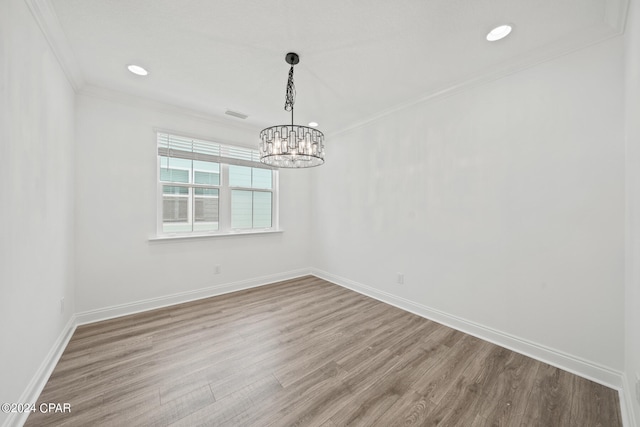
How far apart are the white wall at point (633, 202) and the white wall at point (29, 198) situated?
3.54 metres

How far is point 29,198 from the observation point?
1.62m

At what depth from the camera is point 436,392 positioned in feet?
5.74

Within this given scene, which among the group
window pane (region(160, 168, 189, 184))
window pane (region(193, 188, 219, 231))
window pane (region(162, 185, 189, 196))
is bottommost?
window pane (region(193, 188, 219, 231))

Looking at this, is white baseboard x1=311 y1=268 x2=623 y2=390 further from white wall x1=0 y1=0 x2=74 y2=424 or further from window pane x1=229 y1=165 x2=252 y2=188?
white wall x1=0 y1=0 x2=74 y2=424

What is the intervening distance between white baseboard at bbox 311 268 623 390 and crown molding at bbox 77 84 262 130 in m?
3.49

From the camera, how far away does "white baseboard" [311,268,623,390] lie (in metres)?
1.85

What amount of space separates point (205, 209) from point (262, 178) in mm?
1095

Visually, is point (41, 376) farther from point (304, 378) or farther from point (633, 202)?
point (633, 202)

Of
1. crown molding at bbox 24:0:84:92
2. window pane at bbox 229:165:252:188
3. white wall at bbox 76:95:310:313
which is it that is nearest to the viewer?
crown molding at bbox 24:0:84:92

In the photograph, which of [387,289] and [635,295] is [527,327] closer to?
[635,295]

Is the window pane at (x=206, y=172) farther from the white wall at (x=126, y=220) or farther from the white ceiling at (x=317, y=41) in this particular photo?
the white ceiling at (x=317, y=41)

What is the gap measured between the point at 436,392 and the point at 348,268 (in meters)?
2.33

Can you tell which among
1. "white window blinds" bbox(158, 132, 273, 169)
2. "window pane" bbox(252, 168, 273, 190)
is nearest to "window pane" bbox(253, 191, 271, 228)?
"window pane" bbox(252, 168, 273, 190)

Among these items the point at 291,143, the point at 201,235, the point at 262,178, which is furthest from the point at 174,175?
the point at 291,143
